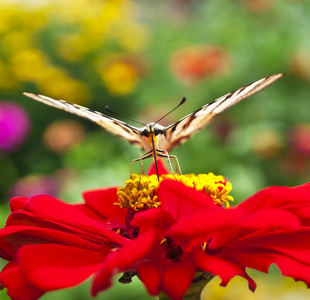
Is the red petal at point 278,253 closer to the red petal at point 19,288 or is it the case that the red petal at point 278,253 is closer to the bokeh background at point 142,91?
the red petal at point 19,288

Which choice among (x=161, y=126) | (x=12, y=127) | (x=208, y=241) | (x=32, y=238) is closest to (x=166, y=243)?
(x=208, y=241)

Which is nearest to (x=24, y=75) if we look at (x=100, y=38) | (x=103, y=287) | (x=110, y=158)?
(x=100, y=38)

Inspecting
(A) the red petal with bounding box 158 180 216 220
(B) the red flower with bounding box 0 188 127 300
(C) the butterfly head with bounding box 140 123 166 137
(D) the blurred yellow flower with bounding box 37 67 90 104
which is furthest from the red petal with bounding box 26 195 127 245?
(D) the blurred yellow flower with bounding box 37 67 90 104

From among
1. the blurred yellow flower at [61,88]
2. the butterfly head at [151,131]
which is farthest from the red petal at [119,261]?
the blurred yellow flower at [61,88]

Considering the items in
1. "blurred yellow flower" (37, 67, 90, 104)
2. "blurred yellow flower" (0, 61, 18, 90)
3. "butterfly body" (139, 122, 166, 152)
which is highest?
"blurred yellow flower" (0, 61, 18, 90)

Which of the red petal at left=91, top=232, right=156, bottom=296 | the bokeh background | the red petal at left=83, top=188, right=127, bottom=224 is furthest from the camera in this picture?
the bokeh background

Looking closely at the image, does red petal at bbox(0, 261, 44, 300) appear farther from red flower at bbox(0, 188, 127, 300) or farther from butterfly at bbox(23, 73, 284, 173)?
butterfly at bbox(23, 73, 284, 173)
